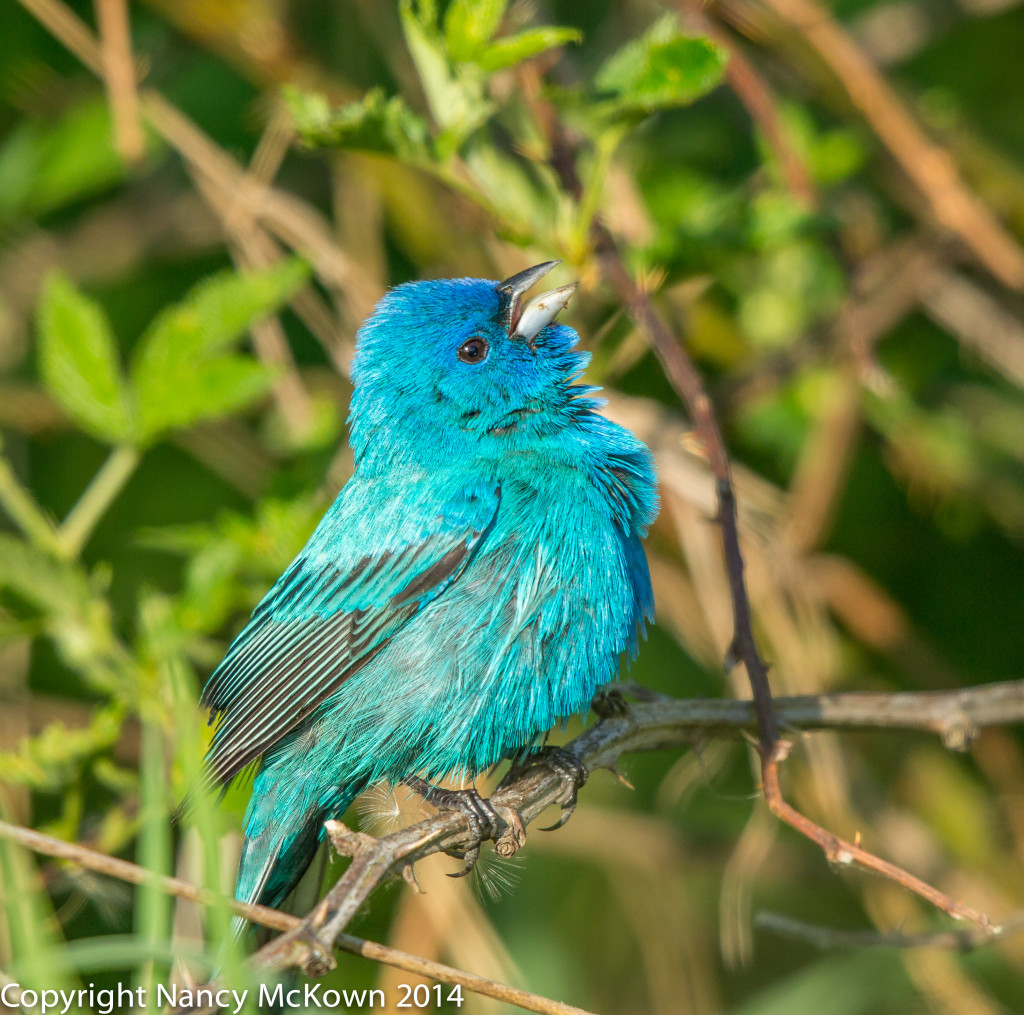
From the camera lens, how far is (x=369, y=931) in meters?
5.35

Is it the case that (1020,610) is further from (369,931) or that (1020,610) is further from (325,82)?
(325,82)

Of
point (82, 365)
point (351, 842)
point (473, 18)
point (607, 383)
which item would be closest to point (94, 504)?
point (82, 365)

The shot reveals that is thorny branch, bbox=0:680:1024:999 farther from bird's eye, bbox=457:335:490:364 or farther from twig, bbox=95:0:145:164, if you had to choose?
twig, bbox=95:0:145:164

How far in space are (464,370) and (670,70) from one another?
1109 millimetres

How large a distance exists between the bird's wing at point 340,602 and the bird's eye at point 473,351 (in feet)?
1.59

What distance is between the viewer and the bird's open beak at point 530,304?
367cm

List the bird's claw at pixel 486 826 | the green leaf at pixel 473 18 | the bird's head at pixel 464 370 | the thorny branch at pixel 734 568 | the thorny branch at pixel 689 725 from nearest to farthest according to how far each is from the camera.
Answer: the thorny branch at pixel 689 725 < the thorny branch at pixel 734 568 < the bird's claw at pixel 486 826 < the green leaf at pixel 473 18 < the bird's head at pixel 464 370

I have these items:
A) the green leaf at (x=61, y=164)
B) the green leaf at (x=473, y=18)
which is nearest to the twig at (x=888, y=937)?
the green leaf at (x=473, y=18)

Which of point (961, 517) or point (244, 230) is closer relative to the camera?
point (244, 230)

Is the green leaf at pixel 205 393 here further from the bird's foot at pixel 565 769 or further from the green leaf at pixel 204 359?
the bird's foot at pixel 565 769

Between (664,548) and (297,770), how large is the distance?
2.31m

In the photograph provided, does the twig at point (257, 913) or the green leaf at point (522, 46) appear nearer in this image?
the twig at point (257, 913)

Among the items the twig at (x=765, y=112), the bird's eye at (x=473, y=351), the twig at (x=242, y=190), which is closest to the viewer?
the bird's eye at (x=473, y=351)

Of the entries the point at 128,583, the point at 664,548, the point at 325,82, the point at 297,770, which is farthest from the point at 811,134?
the point at 128,583
